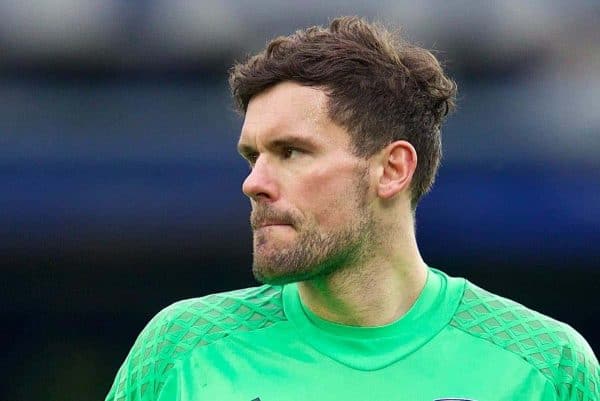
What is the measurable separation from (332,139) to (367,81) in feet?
0.82

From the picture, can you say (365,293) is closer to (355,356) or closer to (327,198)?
(355,356)

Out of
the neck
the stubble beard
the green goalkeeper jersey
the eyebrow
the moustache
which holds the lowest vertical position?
the green goalkeeper jersey

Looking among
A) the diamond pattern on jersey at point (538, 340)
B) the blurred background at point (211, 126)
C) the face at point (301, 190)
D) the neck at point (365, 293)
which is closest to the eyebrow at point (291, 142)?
the face at point (301, 190)

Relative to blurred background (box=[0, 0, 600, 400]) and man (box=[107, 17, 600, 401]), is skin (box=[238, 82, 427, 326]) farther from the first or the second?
blurred background (box=[0, 0, 600, 400])

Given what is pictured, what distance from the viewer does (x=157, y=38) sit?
25.0ft

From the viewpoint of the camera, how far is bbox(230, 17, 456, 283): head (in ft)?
11.1

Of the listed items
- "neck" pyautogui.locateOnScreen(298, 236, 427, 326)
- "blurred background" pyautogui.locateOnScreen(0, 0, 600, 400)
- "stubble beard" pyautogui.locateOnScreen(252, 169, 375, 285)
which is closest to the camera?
"stubble beard" pyautogui.locateOnScreen(252, 169, 375, 285)

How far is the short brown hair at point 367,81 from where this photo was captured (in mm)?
3555

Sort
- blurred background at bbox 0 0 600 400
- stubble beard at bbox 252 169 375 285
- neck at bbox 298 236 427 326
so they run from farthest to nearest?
blurred background at bbox 0 0 600 400
neck at bbox 298 236 427 326
stubble beard at bbox 252 169 375 285

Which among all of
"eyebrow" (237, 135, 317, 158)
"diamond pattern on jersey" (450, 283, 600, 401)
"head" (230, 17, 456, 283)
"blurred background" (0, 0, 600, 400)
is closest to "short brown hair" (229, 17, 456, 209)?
"head" (230, 17, 456, 283)

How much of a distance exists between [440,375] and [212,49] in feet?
15.2

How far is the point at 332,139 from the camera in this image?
3488 mm

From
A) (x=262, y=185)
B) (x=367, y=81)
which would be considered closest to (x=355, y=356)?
(x=262, y=185)

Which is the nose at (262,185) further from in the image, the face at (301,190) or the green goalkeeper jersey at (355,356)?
the green goalkeeper jersey at (355,356)
